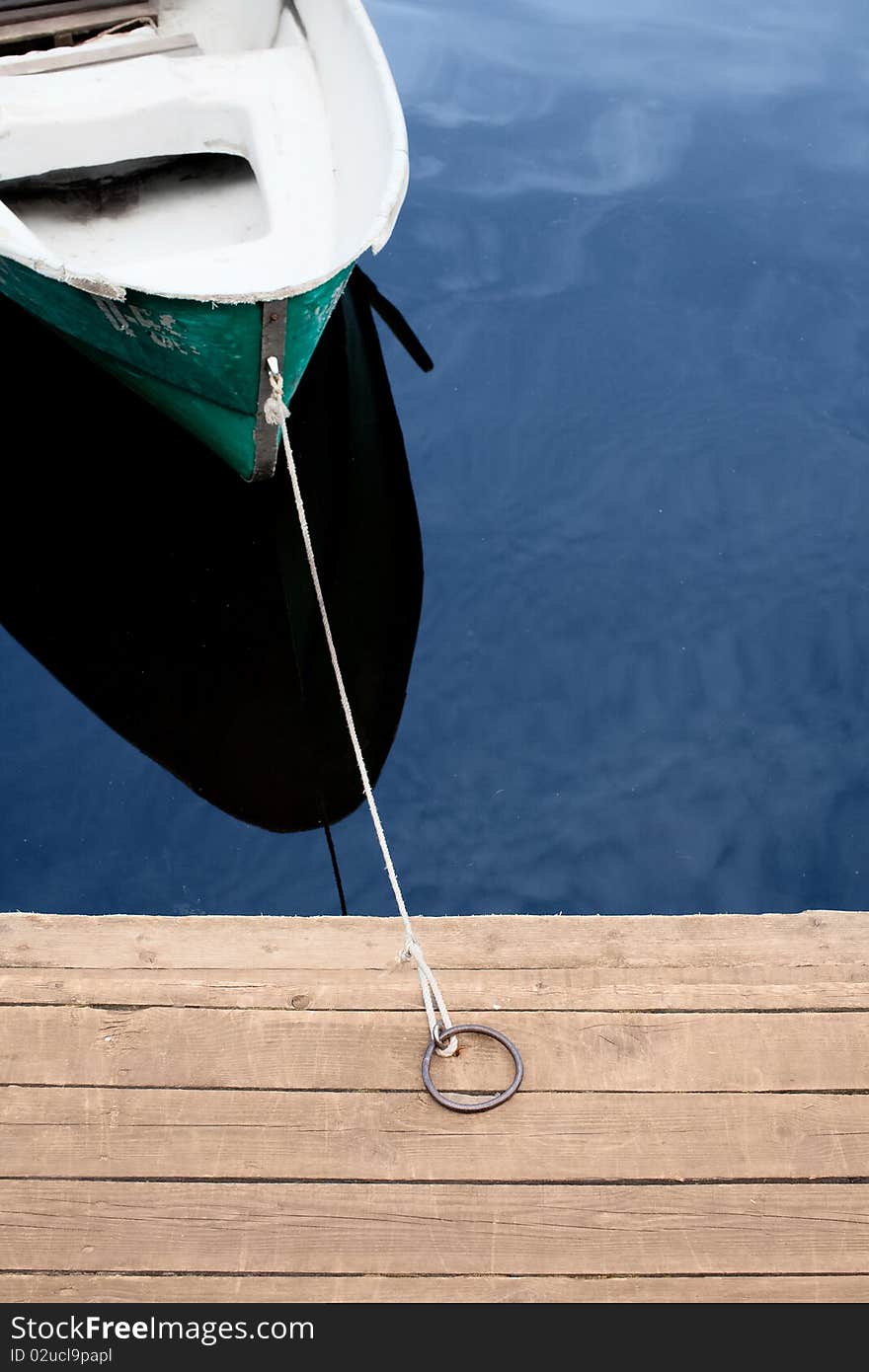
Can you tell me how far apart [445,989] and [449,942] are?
0.14 meters

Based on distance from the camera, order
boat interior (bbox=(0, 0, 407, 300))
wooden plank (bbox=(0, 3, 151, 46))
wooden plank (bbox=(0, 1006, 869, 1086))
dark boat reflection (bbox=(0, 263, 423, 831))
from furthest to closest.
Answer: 1. wooden plank (bbox=(0, 3, 151, 46))
2. boat interior (bbox=(0, 0, 407, 300))
3. dark boat reflection (bbox=(0, 263, 423, 831))
4. wooden plank (bbox=(0, 1006, 869, 1086))

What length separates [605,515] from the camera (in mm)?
4707

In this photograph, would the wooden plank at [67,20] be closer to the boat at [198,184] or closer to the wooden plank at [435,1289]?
the boat at [198,184]

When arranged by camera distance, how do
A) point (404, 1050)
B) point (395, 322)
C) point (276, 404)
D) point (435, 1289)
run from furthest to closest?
point (395, 322)
point (276, 404)
point (404, 1050)
point (435, 1289)

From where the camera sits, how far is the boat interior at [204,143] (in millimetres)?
4172

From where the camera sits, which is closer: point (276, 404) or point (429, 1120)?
point (429, 1120)

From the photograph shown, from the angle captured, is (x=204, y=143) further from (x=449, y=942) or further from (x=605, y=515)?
(x=449, y=942)

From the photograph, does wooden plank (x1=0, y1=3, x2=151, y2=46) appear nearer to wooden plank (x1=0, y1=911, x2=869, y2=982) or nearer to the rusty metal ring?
wooden plank (x1=0, y1=911, x2=869, y2=982)

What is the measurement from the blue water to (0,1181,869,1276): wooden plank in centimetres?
153

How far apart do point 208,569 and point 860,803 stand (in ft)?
7.84

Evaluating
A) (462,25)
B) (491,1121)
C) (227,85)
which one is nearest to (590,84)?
(462,25)

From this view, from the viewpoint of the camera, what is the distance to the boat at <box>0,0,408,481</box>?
367 centimetres

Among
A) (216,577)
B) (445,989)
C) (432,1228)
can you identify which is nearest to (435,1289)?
(432,1228)

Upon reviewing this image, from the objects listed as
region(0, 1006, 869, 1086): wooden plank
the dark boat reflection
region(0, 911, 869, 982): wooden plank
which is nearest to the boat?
the dark boat reflection
